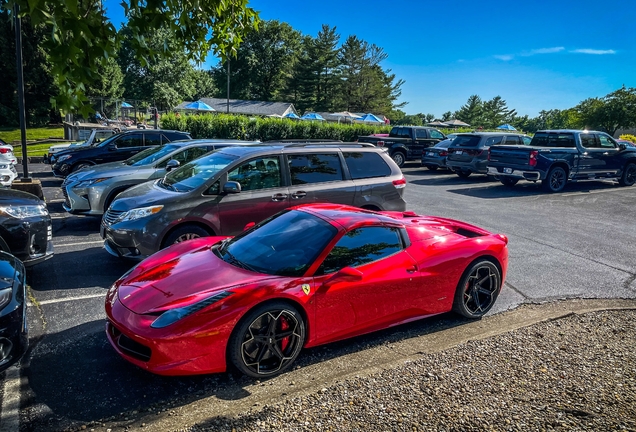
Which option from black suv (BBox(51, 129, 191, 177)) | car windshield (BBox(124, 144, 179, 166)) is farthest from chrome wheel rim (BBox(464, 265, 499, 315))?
black suv (BBox(51, 129, 191, 177))

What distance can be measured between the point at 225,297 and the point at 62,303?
2.70 m

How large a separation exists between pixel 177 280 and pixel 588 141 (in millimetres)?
15452

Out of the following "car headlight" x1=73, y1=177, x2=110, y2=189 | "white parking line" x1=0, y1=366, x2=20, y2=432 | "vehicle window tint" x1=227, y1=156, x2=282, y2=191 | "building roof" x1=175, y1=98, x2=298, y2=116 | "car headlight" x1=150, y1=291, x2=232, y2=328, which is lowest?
"white parking line" x1=0, y1=366, x2=20, y2=432

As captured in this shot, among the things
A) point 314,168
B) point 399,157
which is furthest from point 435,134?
point 314,168

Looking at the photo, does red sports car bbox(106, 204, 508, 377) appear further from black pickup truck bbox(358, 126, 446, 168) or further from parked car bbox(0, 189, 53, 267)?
black pickup truck bbox(358, 126, 446, 168)

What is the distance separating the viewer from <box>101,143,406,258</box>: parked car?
596 centimetres

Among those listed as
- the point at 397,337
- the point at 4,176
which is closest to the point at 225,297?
the point at 397,337

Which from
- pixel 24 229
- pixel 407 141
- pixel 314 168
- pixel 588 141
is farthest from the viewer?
pixel 407 141

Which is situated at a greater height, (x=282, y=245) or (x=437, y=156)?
(x=437, y=156)

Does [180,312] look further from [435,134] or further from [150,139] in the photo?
[435,134]

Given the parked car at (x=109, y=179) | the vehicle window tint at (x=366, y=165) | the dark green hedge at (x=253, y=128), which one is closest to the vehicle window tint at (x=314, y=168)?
the vehicle window tint at (x=366, y=165)

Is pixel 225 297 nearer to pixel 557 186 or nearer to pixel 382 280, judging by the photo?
pixel 382 280

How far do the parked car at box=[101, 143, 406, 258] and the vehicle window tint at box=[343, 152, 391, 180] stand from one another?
2 centimetres

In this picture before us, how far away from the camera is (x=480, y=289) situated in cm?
492
